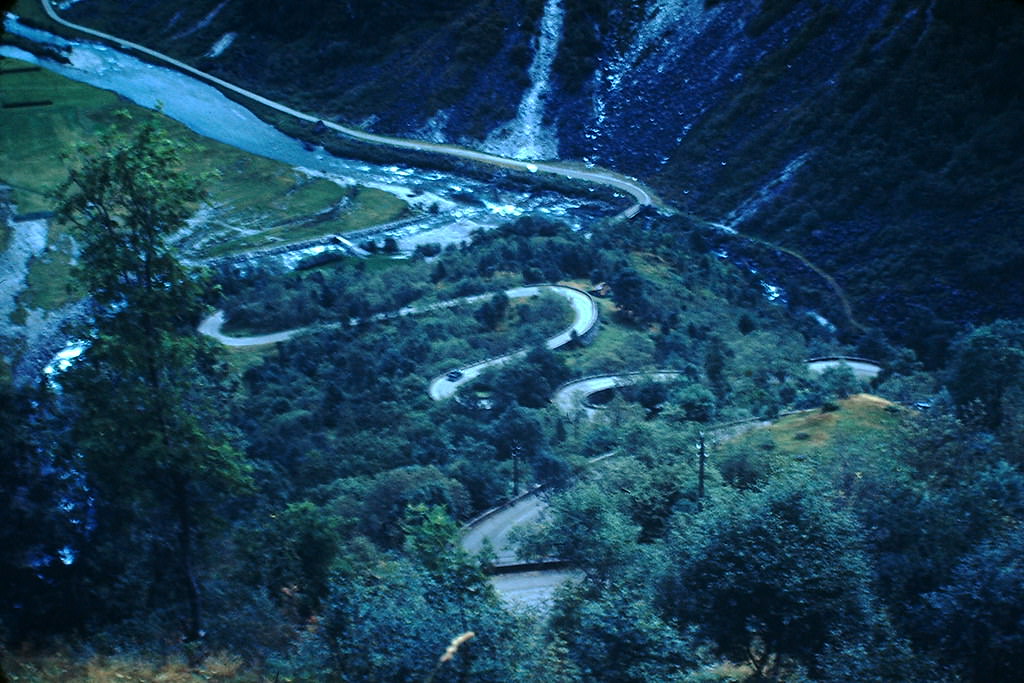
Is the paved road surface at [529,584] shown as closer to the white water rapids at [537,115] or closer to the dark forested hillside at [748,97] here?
the dark forested hillside at [748,97]

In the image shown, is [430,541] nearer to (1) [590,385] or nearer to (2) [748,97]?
(1) [590,385]

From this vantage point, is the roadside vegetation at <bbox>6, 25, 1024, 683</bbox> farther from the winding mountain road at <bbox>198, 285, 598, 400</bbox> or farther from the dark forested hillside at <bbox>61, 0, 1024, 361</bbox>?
the dark forested hillside at <bbox>61, 0, 1024, 361</bbox>

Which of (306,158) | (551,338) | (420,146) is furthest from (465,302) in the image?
(420,146)

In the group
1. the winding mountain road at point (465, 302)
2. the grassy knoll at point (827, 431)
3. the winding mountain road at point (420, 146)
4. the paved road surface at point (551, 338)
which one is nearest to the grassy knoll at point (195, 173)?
the winding mountain road at point (465, 302)

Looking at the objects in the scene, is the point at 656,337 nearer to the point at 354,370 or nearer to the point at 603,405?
the point at 603,405

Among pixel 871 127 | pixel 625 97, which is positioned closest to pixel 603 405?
pixel 871 127

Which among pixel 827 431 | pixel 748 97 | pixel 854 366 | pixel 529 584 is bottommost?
pixel 854 366
